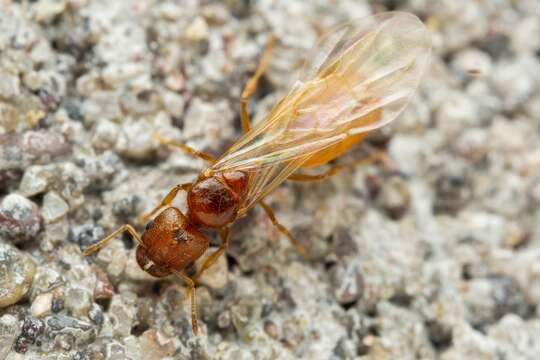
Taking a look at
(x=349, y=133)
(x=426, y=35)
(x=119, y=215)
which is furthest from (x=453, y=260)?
(x=119, y=215)

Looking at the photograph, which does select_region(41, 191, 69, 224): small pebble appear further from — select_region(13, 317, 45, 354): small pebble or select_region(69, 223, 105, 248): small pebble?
select_region(13, 317, 45, 354): small pebble

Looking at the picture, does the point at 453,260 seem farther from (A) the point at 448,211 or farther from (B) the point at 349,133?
(B) the point at 349,133

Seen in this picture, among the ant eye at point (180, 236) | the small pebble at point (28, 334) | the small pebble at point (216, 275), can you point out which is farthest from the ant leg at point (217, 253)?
the small pebble at point (28, 334)

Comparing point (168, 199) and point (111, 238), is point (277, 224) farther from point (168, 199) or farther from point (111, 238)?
point (111, 238)

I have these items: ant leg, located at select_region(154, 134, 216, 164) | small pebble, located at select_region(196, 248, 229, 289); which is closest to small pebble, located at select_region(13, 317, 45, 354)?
small pebble, located at select_region(196, 248, 229, 289)

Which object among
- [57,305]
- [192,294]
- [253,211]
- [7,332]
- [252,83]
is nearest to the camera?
[7,332]

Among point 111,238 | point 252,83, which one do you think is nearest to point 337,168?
point 252,83
